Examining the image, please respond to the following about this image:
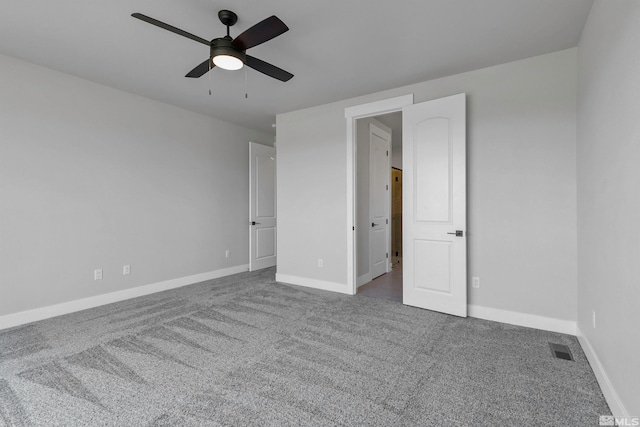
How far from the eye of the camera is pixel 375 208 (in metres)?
4.90

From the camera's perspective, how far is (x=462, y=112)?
3133 millimetres


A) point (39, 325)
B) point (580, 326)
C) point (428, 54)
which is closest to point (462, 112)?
point (428, 54)

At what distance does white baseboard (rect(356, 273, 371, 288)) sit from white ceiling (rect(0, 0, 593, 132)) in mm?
2570

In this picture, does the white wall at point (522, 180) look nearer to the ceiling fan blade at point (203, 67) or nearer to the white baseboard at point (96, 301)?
the ceiling fan blade at point (203, 67)

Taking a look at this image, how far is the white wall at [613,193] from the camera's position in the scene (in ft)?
4.68

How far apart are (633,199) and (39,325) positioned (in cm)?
466

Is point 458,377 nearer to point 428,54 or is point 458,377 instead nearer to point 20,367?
point 428,54

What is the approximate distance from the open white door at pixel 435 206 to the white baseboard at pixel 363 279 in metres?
0.90

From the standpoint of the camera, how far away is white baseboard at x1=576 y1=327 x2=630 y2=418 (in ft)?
5.17

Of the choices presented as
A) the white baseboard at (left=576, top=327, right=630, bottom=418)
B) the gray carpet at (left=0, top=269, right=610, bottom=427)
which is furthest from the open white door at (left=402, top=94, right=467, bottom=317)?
the white baseboard at (left=576, top=327, right=630, bottom=418)

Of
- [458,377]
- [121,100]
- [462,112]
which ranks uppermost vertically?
[121,100]

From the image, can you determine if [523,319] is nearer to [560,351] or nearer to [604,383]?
[560,351]

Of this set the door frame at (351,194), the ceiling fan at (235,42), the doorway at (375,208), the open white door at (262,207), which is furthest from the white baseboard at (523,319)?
the open white door at (262,207)

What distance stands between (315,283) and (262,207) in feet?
6.23
